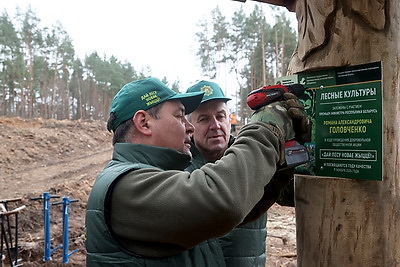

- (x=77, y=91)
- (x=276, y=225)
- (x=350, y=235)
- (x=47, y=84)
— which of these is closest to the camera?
(x=350, y=235)

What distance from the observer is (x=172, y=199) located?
1146mm

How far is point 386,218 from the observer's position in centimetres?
127

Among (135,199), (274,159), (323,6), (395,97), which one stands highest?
(323,6)

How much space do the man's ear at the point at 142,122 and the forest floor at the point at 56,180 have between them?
5.17 m

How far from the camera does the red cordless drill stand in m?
1.32

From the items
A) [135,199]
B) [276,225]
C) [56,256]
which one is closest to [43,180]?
[56,256]

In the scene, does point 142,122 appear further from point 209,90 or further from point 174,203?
point 209,90

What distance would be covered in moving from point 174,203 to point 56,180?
43.5ft

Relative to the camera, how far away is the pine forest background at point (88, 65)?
81.8 ft

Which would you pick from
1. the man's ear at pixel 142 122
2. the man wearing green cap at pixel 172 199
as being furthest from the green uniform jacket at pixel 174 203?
the man's ear at pixel 142 122

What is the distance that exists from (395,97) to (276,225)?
8240 mm

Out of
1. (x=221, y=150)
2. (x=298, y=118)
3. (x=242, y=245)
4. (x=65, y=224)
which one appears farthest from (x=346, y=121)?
(x=65, y=224)

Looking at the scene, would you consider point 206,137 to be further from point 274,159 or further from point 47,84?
point 47,84

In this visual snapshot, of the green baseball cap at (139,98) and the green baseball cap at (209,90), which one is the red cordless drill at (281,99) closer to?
the green baseball cap at (139,98)
